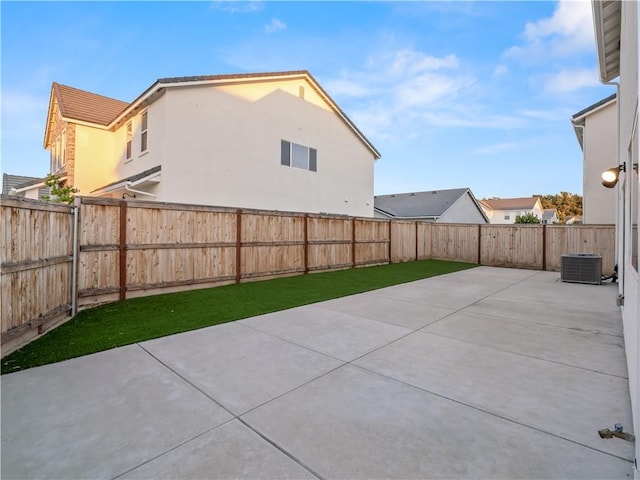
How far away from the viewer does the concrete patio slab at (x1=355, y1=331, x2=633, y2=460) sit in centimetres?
241

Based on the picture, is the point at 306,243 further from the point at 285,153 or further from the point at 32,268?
the point at 32,268

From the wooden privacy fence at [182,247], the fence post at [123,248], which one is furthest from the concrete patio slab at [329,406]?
the fence post at [123,248]

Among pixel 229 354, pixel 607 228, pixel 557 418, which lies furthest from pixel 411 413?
pixel 607 228

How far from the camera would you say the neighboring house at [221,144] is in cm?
1065

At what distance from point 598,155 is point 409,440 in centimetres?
1599

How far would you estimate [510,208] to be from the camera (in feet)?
156

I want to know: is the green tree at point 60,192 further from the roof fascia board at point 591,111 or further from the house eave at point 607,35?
the roof fascia board at point 591,111

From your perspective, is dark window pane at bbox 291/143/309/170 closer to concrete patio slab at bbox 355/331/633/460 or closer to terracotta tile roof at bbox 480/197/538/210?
concrete patio slab at bbox 355/331/633/460

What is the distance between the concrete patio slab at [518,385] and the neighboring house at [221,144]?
9.30m

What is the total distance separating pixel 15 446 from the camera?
207 cm

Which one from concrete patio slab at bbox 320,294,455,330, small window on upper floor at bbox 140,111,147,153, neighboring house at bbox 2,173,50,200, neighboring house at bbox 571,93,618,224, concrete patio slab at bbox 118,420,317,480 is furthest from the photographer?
neighboring house at bbox 2,173,50,200

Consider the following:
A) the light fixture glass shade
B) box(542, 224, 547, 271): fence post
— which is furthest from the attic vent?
the light fixture glass shade

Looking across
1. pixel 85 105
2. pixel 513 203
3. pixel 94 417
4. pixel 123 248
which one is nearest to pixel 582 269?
pixel 94 417

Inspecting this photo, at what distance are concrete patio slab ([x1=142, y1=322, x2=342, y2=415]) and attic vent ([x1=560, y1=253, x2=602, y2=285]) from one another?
9.90m
